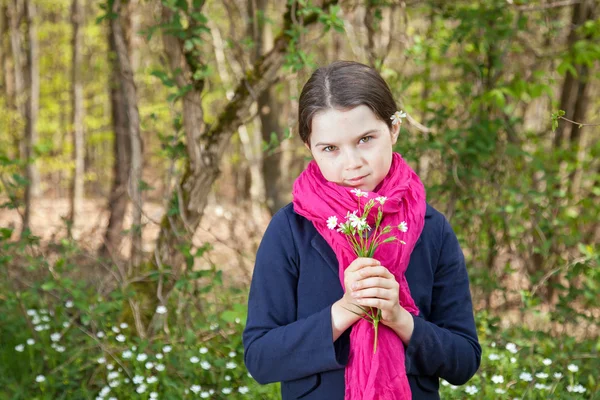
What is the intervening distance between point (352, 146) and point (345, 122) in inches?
2.4

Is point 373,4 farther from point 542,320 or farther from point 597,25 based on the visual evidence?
point 542,320

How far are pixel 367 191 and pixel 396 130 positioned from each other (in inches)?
8.3

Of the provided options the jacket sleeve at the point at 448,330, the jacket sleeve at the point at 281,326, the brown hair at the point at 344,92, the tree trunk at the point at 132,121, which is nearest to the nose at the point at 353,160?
the brown hair at the point at 344,92

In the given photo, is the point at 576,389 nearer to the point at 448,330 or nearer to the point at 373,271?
the point at 448,330

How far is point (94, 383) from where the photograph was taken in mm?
3498

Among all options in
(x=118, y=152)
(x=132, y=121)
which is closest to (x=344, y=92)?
(x=132, y=121)

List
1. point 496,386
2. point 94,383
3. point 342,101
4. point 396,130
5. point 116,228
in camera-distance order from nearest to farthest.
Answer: point 342,101 < point 396,130 < point 496,386 < point 94,383 < point 116,228

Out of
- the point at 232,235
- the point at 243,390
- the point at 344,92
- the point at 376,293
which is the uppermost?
the point at 344,92

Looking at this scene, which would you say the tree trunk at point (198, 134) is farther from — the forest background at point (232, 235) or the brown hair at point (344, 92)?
the brown hair at point (344, 92)

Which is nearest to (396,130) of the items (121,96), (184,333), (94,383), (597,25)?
(184,333)

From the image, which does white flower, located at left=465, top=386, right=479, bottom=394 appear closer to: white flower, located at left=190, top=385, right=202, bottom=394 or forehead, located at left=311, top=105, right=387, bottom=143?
white flower, located at left=190, top=385, right=202, bottom=394

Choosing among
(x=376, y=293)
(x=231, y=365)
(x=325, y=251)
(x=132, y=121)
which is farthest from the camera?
(x=132, y=121)

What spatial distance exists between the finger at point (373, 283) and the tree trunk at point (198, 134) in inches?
93.4

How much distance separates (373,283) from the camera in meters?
1.39
